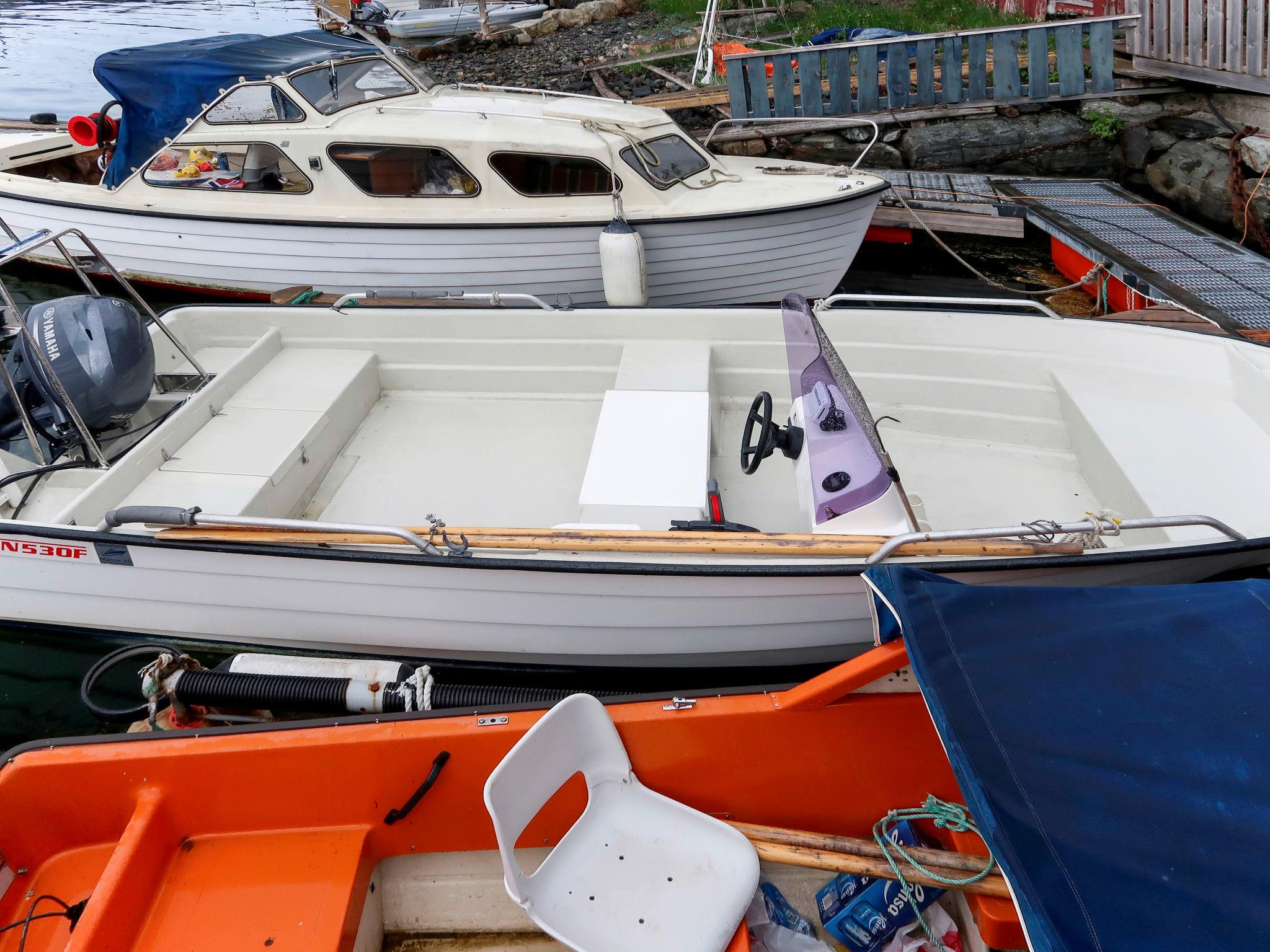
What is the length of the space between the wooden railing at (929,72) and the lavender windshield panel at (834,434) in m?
6.46

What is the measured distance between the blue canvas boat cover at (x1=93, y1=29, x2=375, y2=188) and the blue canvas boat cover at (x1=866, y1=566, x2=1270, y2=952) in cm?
669

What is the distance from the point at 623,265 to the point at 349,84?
9.65ft

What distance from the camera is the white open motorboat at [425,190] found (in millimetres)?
6203

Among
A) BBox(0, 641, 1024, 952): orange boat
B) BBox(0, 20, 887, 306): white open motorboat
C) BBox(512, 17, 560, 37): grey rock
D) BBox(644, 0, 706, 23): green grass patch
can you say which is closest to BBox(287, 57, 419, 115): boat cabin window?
BBox(0, 20, 887, 306): white open motorboat

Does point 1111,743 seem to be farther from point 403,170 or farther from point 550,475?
point 403,170

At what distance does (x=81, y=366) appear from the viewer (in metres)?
3.67

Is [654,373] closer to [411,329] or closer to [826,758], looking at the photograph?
[411,329]

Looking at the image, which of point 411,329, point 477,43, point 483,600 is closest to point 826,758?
point 483,600

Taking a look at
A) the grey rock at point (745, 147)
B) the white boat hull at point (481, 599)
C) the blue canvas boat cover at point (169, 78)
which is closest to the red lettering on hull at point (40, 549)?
the white boat hull at point (481, 599)

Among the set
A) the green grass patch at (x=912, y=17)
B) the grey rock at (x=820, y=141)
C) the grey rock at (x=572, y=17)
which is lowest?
the grey rock at (x=820, y=141)

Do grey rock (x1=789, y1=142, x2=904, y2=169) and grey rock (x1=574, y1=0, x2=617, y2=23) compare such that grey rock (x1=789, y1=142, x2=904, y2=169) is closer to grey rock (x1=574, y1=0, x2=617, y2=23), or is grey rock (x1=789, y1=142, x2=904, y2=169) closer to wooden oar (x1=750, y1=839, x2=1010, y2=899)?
wooden oar (x1=750, y1=839, x2=1010, y2=899)

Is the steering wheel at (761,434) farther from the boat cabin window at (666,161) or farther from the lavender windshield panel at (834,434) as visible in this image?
the boat cabin window at (666,161)

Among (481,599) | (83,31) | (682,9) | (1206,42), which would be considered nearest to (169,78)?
(481,599)

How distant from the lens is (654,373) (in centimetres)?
439
